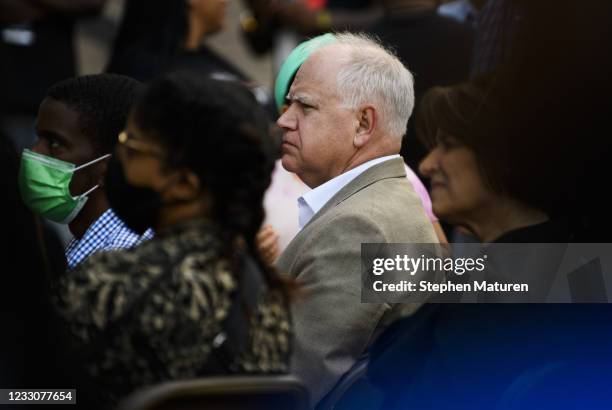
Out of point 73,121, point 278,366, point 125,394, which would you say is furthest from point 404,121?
point 125,394

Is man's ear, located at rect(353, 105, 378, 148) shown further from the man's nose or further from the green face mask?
the green face mask

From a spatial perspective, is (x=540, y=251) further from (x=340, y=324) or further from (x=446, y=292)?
(x=340, y=324)

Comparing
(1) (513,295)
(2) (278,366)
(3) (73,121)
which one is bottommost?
(1) (513,295)

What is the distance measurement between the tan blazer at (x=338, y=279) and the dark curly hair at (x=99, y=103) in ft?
2.06

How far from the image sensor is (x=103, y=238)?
3463 millimetres

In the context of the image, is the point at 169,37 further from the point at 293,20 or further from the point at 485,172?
the point at 485,172

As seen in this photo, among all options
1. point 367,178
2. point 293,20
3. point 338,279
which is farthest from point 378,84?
point 293,20

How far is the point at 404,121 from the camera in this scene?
12.2ft

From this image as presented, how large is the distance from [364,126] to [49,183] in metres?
0.94

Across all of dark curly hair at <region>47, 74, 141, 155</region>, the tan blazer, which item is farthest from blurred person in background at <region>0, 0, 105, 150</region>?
the tan blazer

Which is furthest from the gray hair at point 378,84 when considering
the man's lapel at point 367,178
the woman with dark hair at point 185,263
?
the woman with dark hair at point 185,263

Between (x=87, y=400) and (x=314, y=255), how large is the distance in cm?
93

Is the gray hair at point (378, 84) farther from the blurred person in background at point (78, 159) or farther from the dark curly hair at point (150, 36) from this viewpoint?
the dark curly hair at point (150, 36)

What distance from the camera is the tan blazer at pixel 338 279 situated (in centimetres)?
319
